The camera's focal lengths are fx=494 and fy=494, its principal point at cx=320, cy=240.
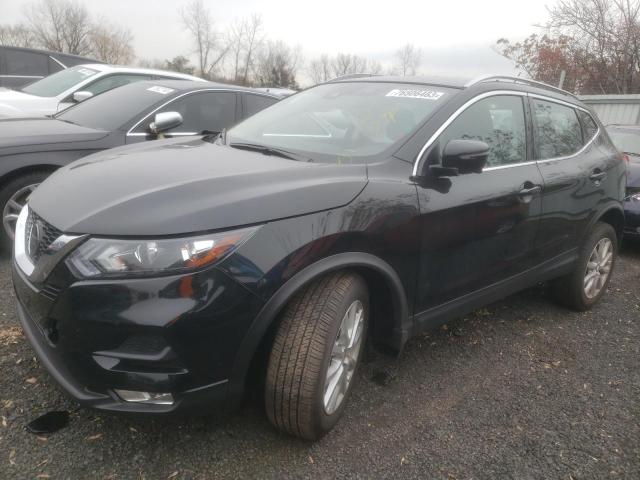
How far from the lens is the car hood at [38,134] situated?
3693 mm

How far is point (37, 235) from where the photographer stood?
77.7 inches

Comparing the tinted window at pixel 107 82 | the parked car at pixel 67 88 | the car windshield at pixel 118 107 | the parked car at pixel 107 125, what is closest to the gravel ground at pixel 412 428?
the parked car at pixel 107 125

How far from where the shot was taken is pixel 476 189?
103 inches

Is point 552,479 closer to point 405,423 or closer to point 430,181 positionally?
point 405,423

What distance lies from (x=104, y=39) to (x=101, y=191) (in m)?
54.4

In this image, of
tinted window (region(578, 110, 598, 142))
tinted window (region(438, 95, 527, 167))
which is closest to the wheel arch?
tinted window (region(438, 95, 527, 167))

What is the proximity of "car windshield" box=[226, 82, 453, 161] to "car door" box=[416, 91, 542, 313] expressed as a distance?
229 mm

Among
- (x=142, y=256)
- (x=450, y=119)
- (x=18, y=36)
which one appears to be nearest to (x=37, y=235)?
(x=142, y=256)

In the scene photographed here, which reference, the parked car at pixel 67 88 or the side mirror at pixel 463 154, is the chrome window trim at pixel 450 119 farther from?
the parked car at pixel 67 88

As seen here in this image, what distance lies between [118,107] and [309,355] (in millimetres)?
3806

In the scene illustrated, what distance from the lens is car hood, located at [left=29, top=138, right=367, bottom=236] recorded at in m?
1.76

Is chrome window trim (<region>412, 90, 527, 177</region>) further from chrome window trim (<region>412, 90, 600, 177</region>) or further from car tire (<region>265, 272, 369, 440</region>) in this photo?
car tire (<region>265, 272, 369, 440</region>)

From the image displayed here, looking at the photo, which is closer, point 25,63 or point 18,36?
point 25,63

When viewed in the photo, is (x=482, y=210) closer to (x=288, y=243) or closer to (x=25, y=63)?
(x=288, y=243)
